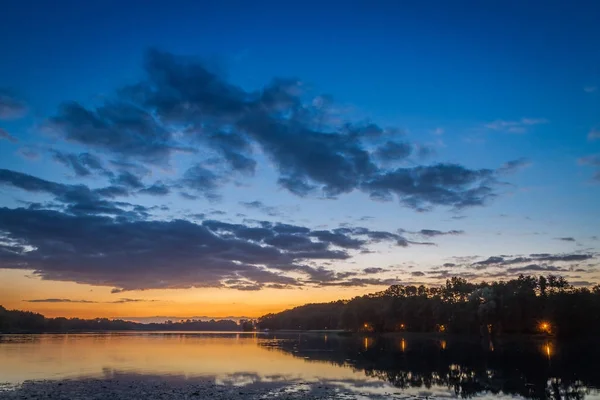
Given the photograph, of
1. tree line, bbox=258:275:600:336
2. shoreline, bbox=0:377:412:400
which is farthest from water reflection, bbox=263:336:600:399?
tree line, bbox=258:275:600:336

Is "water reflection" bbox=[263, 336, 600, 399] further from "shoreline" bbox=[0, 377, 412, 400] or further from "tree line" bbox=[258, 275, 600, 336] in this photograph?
"tree line" bbox=[258, 275, 600, 336]

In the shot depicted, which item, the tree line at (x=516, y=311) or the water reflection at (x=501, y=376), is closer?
the water reflection at (x=501, y=376)

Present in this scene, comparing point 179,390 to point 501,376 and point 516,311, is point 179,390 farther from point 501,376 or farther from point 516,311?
point 516,311

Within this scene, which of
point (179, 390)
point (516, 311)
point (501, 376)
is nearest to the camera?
point (179, 390)

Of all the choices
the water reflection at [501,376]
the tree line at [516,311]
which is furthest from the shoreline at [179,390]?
the tree line at [516,311]

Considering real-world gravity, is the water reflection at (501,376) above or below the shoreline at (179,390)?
below

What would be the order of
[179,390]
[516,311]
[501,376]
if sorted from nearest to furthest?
[179,390], [501,376], [516,311]

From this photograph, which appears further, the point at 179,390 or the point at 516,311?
the point at 516,311

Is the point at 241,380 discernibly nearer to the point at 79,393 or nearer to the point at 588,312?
the point at 79,393

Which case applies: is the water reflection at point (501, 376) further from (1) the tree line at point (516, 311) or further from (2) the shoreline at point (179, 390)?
(1) the tree line at point (516, 311)

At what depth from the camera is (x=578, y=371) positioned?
49.3 meters

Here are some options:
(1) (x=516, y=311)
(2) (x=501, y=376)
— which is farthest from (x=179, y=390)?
(1) (x=516, y=311)

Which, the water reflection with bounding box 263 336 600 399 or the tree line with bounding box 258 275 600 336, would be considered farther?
the tree line with bounding box 258 275 600 336

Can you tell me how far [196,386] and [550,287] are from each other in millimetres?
161360
